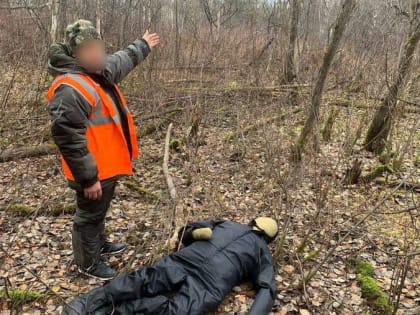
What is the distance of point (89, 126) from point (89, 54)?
508 millimetres

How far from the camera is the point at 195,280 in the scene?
277 centimetres

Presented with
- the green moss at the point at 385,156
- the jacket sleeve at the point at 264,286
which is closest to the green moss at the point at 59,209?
the jacket sleeve at the point at 264,286

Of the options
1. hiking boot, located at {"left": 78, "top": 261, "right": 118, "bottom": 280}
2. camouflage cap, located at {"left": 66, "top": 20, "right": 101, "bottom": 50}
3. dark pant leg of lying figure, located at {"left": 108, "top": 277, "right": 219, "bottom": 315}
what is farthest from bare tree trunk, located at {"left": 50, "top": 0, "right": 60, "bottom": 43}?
dark pant leg of lying figure, located at {"left": 108, "top": 277, "right": 219, "bottom": 315}

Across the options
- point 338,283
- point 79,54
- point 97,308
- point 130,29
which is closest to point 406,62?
point 338,283

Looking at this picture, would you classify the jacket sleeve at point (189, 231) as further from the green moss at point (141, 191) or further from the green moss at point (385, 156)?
the green moss at point (385, 156)

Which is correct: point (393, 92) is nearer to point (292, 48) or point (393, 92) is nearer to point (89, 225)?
point (292, 48)

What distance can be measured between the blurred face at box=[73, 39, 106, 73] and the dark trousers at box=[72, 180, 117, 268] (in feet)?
2.87

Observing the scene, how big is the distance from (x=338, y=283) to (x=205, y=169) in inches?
97.7

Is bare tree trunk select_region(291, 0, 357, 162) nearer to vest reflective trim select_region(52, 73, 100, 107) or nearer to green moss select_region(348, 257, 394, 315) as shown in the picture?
green moss select_region(348, 257, 394, 315)

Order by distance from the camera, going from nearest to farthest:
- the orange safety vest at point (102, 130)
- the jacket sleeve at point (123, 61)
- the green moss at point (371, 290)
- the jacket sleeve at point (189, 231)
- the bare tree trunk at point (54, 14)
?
the orange safety vest at point (102, 130) < the green moss at point (371, 290) < the jacket sleeve at point (123, 61) < the jacket sleeve at point (189, 231) < the bare tree trunk at point (54, 14)

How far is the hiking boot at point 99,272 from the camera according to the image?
9.96ft

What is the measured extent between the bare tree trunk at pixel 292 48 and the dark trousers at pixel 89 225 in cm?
522

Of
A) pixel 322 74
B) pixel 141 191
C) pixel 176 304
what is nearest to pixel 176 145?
pixel 141 191

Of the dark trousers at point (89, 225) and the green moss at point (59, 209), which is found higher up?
the dark trousers at point (89, 225)
